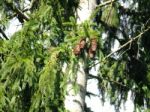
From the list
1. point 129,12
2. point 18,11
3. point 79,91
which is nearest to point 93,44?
point 79,91

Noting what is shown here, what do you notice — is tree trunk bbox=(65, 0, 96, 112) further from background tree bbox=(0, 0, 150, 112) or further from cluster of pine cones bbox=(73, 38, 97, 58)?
cluster of pine cones bbox=(73, 38, 97, 58)

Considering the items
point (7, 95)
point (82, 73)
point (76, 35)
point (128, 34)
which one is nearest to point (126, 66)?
point (128, 34)

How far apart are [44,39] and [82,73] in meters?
0.56

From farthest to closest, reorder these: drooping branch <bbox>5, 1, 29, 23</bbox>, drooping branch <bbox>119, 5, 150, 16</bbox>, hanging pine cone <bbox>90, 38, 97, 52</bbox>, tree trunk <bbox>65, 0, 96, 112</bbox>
A: drooping branch <bbox>119, 5, 150, 16</bbox> → drooping branch <bbox>5, 1, 29, 23</bbox> → tree trunk <bbox>65, 0, 96, 112</bbox> → hanging pine cone <bbox>90, 38, 97, 52</bbox>

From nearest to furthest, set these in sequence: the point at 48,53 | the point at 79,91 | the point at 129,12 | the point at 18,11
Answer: the point at 48,53
the point at 79,91
the point at 18,11
the point at 129,12

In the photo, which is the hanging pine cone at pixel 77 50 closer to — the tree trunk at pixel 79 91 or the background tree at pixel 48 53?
the background tree at pixel 48 53

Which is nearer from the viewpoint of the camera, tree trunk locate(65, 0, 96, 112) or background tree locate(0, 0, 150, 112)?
background tree locate(0, 0, 150, 112)

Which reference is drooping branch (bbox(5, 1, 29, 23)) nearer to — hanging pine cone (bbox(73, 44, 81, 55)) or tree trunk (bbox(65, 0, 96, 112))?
tree trunk (bbox(65, 0, 96, 112))

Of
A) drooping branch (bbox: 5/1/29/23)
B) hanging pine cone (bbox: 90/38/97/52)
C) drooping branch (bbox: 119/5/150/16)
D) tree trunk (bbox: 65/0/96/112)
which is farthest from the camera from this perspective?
drooping branch (bbox: 119/5/150/16)

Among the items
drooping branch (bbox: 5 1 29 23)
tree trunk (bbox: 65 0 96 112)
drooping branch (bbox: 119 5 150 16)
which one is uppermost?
drooping branch (bbox: 119 5 150 16)

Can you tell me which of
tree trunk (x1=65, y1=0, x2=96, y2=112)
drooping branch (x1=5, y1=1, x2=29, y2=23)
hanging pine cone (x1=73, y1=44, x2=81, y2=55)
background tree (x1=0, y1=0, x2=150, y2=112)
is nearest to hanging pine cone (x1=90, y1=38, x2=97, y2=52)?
background tree (x1=0, y1=0, x2=150, y2=112)

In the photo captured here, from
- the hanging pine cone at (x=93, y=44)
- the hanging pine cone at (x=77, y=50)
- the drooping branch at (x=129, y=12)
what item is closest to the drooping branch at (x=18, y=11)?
the hanging pine cone at (x=77, y=50)

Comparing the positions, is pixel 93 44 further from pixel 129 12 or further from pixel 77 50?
pixel 129 12

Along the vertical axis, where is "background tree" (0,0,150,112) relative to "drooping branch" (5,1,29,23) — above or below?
below
